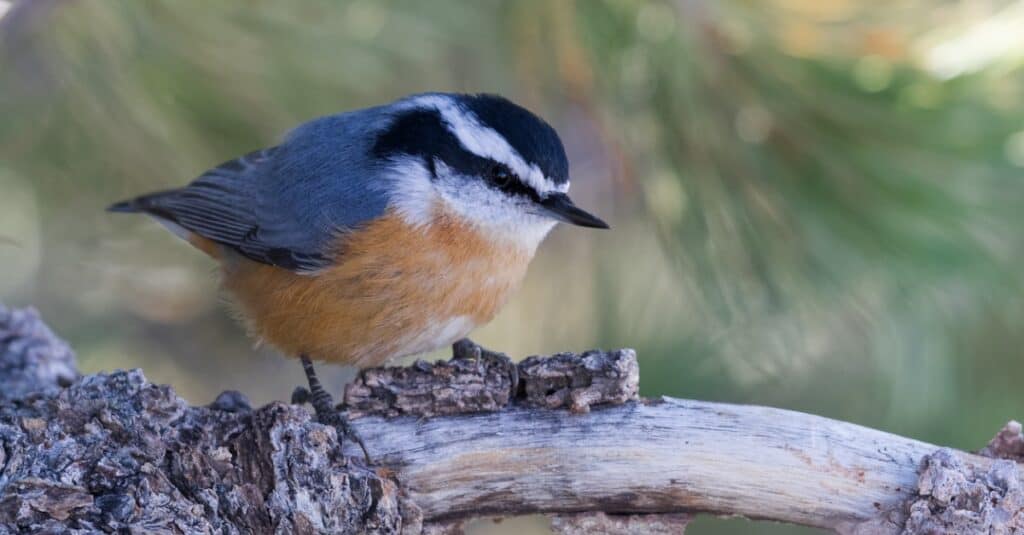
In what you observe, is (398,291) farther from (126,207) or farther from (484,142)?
(126,207)

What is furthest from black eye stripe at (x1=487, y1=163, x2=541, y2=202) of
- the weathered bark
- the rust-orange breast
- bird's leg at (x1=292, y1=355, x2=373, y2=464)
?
bird's leg at (x1=292, y1=355, x2=373, y2=464)

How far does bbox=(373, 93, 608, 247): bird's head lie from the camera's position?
2211 mm

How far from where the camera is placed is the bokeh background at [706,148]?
81.4 inches

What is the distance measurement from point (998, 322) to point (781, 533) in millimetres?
1263

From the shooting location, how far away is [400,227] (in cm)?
229

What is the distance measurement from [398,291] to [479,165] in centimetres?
33

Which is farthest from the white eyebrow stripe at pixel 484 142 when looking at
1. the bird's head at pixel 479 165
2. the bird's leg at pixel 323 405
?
the bird's leg at pixel 323 405

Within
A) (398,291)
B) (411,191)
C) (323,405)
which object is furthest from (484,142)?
(323,405)

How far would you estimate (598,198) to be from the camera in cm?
268

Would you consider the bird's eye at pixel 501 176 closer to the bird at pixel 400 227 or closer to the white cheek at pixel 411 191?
the bird at pixel 400 227

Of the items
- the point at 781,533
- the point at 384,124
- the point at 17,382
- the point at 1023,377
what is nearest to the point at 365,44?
the point at 384,124

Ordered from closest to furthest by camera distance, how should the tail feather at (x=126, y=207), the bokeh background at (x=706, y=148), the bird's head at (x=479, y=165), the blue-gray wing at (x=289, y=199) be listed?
1. the bokeh background at (x=706, y=148)
2. the bird's head at (x=479, y=165)
3. the blue-gray wing at (x=289, y=199)
4. the tail feather at (x=126, y=207)

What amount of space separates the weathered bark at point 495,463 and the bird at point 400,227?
31 centimetres

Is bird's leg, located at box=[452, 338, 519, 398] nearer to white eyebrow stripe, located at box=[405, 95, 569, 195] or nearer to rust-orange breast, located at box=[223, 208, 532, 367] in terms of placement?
rust-orange breast, located at box=[223, 208, 532, 367]
